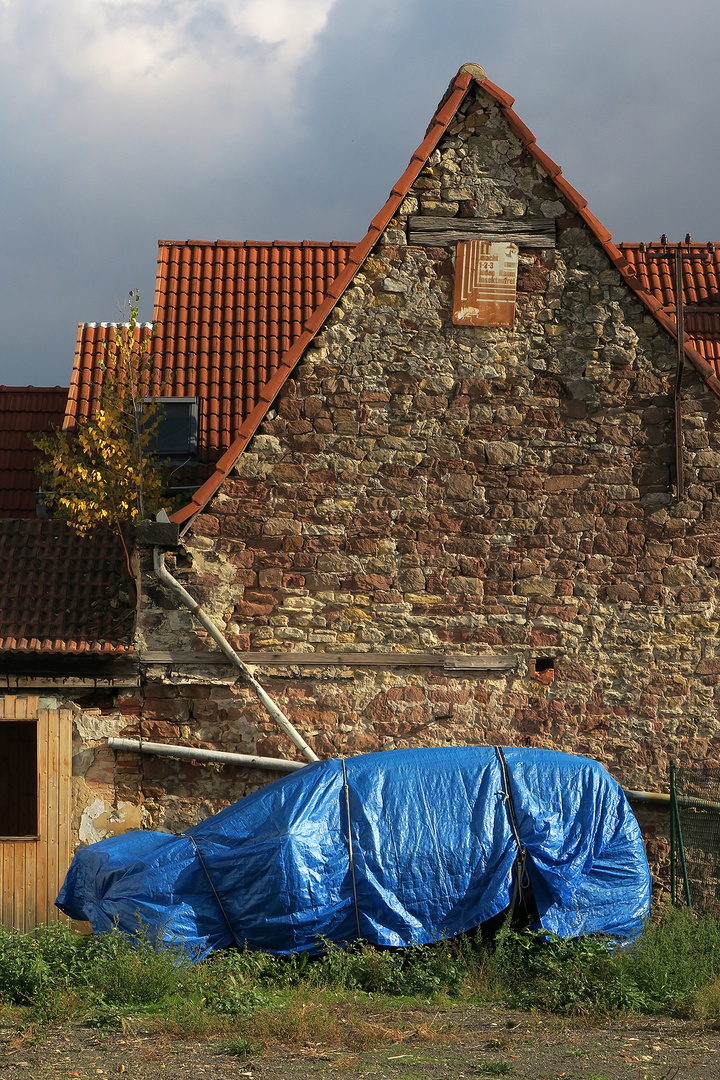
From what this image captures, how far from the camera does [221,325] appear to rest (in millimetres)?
13953

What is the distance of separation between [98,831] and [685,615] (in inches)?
237

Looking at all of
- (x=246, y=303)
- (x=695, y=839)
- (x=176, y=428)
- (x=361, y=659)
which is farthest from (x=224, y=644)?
(x=246, y=303)

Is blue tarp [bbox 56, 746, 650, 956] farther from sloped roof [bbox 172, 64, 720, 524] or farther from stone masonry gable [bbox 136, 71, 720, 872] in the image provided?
sloped roof [bbox 172, 64, 720, 524]

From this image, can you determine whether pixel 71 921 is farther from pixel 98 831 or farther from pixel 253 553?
pixel 253 553

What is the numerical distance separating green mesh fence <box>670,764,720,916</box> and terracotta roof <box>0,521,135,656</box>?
213 inches

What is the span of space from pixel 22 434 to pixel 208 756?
6.05 meters

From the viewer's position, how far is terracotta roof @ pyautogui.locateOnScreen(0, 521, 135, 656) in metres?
10.1

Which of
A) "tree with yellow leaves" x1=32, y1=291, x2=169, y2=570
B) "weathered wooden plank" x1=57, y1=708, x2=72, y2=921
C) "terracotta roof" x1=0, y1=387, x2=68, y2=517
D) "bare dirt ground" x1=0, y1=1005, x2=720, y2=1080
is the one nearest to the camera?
"bare dirt ground" x1=0, y1=1005, x2=720, y2=1080

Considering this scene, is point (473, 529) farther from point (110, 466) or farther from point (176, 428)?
point (176, 428)

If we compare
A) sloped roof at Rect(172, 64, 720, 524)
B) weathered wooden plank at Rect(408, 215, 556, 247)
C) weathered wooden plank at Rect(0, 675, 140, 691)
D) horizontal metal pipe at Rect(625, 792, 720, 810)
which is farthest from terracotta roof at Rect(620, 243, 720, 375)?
weathered wooden plank at Rect(0, 675, 140, 691)

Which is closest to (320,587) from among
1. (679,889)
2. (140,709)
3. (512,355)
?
(140,709)

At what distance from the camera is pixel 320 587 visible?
10359 mm

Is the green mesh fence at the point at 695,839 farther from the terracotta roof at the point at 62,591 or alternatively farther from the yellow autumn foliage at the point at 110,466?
the yellow autumn foliage at the point at 110,466

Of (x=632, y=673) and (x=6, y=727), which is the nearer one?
(x=632, y=673)
